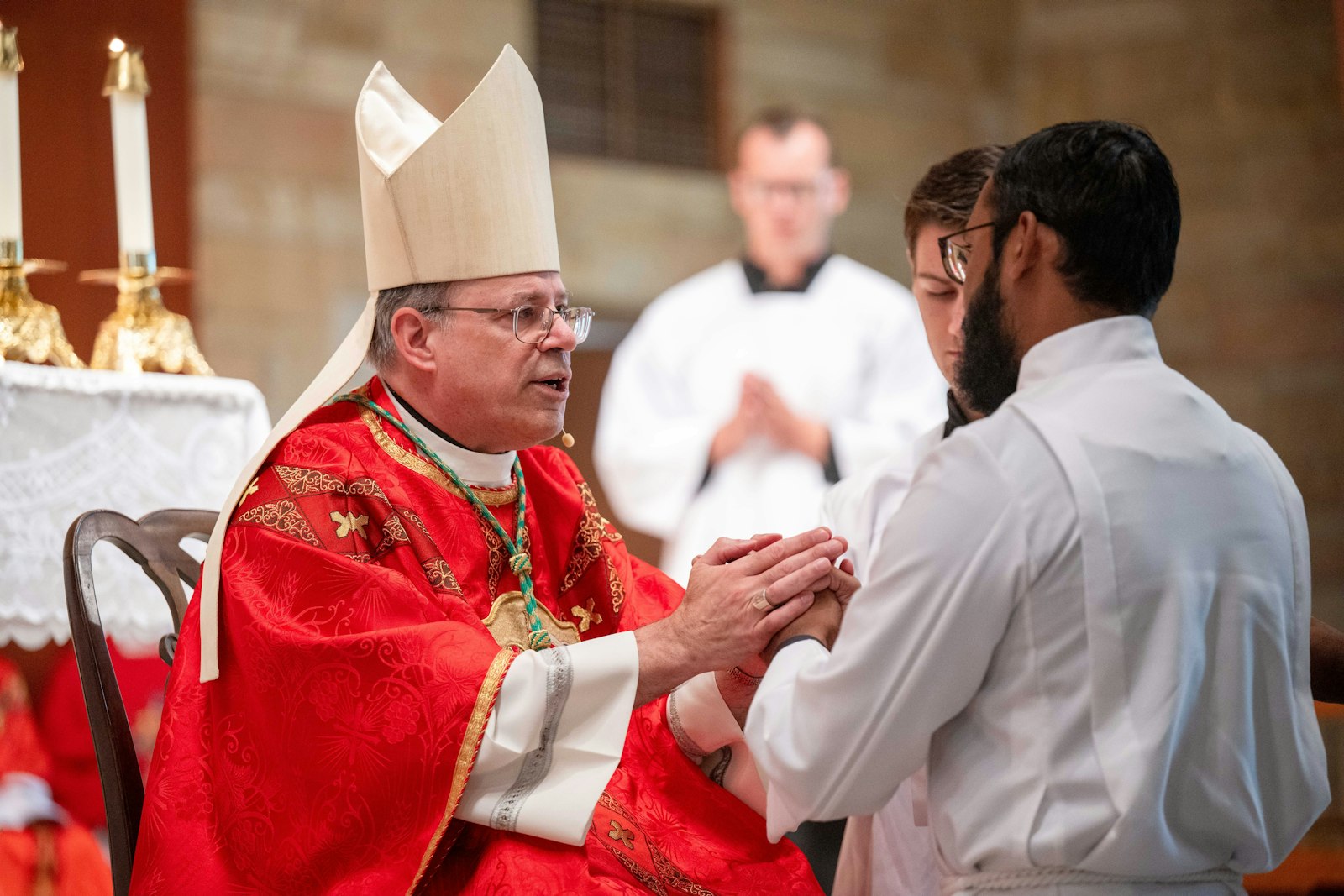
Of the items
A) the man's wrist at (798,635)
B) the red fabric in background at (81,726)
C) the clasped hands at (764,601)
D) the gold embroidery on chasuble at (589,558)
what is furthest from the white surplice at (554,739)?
the red fabric in background at (81,726)

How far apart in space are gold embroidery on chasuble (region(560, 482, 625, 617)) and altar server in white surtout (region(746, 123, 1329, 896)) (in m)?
0.86

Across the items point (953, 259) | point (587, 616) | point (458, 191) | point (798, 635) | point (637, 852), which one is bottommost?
point (637, 852)

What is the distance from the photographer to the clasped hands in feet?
7.35

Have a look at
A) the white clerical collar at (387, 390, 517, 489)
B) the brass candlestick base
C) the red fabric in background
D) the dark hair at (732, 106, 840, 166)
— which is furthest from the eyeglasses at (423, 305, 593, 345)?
the dark hair at (732, 106, 840, 166)

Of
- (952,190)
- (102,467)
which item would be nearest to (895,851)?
(952,190)

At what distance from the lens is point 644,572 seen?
2.97m

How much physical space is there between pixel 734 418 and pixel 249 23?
317cm

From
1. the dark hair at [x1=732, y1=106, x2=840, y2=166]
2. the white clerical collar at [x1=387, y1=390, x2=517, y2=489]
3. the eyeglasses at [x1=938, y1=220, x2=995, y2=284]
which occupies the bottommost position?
the white clerical collar at [x1=387, y1=390, x2=517, y2=489]

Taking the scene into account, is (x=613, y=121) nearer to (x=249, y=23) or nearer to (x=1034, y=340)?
(x=249, y=23)

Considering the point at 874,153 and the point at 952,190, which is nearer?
the point at 952,190

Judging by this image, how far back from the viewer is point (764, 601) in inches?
88.7

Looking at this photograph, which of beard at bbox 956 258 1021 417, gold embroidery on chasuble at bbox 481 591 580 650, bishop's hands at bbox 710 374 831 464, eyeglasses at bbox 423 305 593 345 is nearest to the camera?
beard at bbox 956 258 1021 417

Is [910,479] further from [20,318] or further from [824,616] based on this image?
[20,318]

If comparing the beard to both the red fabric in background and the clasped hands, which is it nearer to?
the clasped hands
